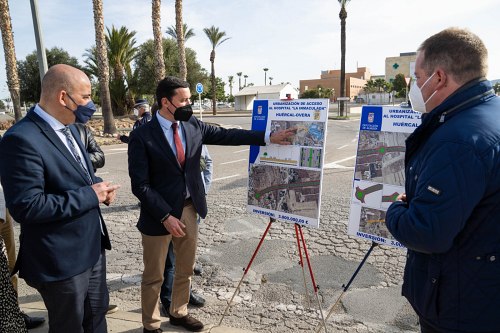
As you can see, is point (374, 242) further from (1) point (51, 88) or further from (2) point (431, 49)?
(1) point (51, 88)

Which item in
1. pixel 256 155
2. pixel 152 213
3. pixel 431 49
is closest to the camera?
pixel 431 49

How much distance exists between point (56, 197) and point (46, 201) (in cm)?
6

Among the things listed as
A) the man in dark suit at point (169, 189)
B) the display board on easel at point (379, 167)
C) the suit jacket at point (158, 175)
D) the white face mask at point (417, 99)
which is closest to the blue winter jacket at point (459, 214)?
the white face mask at point (417, 99)

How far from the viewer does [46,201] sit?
6.43 feet

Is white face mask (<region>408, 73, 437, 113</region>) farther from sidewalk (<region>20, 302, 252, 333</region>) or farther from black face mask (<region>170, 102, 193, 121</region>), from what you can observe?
sidewalk (<region>20, 302, 252, 333</region>)

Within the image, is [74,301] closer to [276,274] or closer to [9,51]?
[276,274]

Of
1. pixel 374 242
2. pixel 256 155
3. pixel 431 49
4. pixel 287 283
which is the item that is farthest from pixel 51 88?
pixel 287 283

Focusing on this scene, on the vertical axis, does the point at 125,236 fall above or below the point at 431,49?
below

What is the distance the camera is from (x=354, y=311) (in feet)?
11.0

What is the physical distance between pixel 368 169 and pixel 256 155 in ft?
3.26

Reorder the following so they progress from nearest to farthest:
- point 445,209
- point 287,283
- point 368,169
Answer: point 445,209
point 368,169
point 287,283

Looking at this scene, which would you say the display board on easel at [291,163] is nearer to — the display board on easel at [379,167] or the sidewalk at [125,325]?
the display board on easel at [379,167]

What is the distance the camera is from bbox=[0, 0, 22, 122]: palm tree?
16.5m

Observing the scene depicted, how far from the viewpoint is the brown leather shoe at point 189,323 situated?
3.04m
